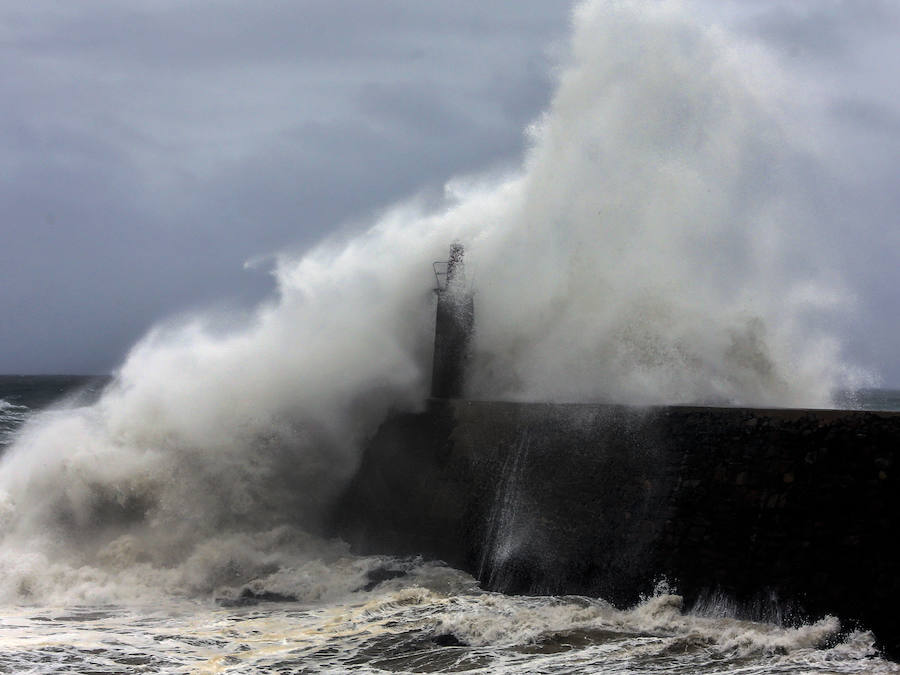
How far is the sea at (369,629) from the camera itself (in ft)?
21.4

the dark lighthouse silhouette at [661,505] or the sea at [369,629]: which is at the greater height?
the dark lighthouse silhouette at [661,505]

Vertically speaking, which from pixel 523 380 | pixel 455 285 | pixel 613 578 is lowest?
pixel 613 578

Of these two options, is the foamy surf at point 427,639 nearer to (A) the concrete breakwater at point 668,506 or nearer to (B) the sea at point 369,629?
(B) the sea at point 369,629

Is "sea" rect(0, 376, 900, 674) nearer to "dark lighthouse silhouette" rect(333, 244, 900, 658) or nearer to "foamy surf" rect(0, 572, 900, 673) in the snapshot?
"foamy surf" rect(0, 572, 900, 673)

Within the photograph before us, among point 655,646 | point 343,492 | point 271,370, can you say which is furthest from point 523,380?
point 655,646

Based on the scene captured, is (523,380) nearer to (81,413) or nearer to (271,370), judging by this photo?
(271,370)

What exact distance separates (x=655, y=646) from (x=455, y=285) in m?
7.13

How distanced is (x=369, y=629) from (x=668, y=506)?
2777 mm

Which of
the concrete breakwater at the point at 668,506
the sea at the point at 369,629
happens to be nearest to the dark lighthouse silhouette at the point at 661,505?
the concrete breakwater at the point at 668,506

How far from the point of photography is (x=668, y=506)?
308 inches

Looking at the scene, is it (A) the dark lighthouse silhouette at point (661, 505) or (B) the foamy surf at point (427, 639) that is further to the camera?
(A) the dark lighthouse silhouette at point (661, 505)

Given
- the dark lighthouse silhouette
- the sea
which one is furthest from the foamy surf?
the dark lighthouse silhouette

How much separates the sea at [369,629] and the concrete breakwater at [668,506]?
0.68 feet

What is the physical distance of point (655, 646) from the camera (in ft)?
22.5
